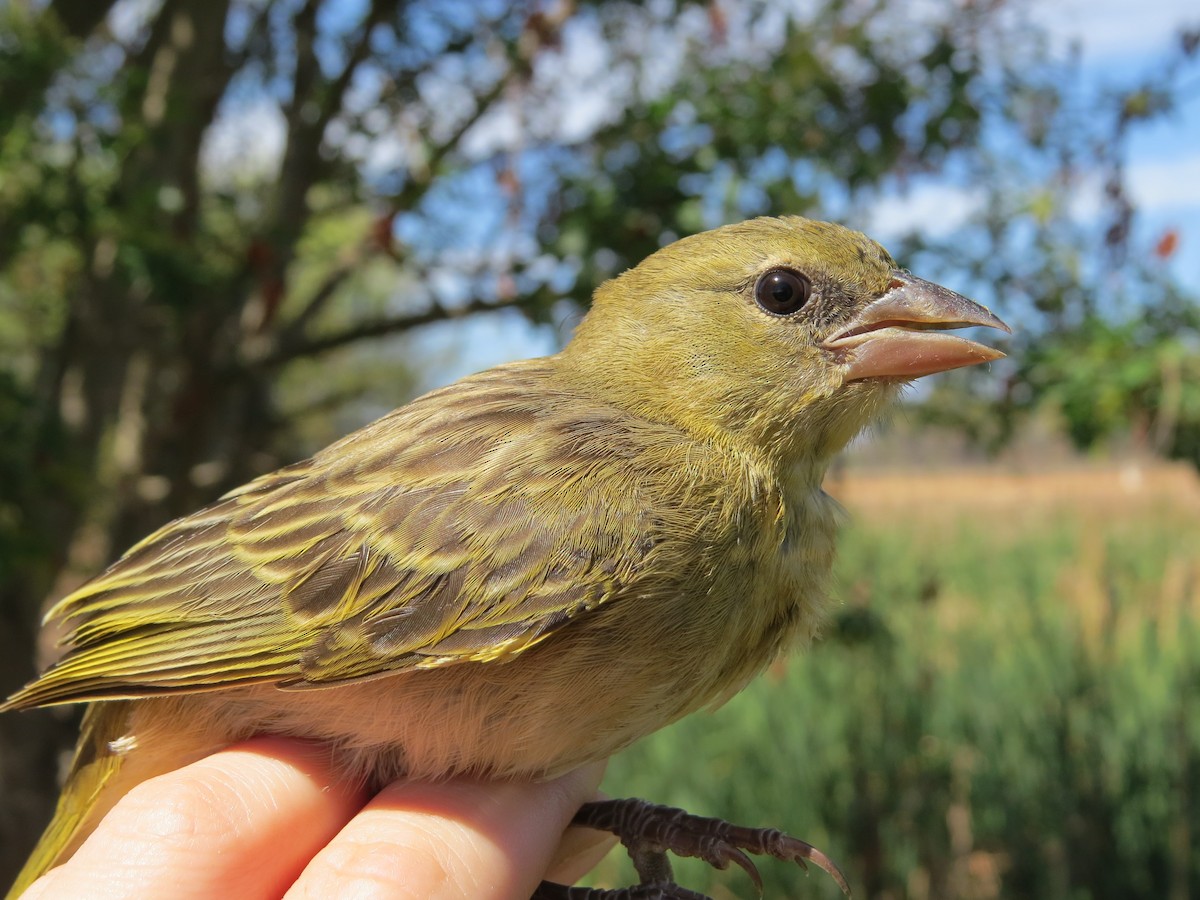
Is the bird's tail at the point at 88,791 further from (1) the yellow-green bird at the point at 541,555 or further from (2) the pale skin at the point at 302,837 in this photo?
(2) the pale skin at the point at 302,837

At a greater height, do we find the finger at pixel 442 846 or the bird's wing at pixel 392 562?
the bird's wing at pixel 392 562

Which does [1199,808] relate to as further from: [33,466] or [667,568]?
[33,466]

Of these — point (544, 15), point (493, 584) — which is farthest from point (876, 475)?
point (493, 584)

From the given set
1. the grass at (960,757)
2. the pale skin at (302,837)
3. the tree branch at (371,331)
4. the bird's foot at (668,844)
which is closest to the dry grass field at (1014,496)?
the grass at (960,757)

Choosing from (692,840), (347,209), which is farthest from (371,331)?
(692,840)

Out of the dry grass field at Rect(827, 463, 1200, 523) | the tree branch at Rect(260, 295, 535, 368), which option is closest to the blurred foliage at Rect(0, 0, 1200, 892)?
the tree branch at Rect(260, 295, 535, 368)

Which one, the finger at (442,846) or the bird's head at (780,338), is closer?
the finger at (442,846)

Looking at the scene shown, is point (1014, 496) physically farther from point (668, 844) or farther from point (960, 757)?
point (668, 844)
